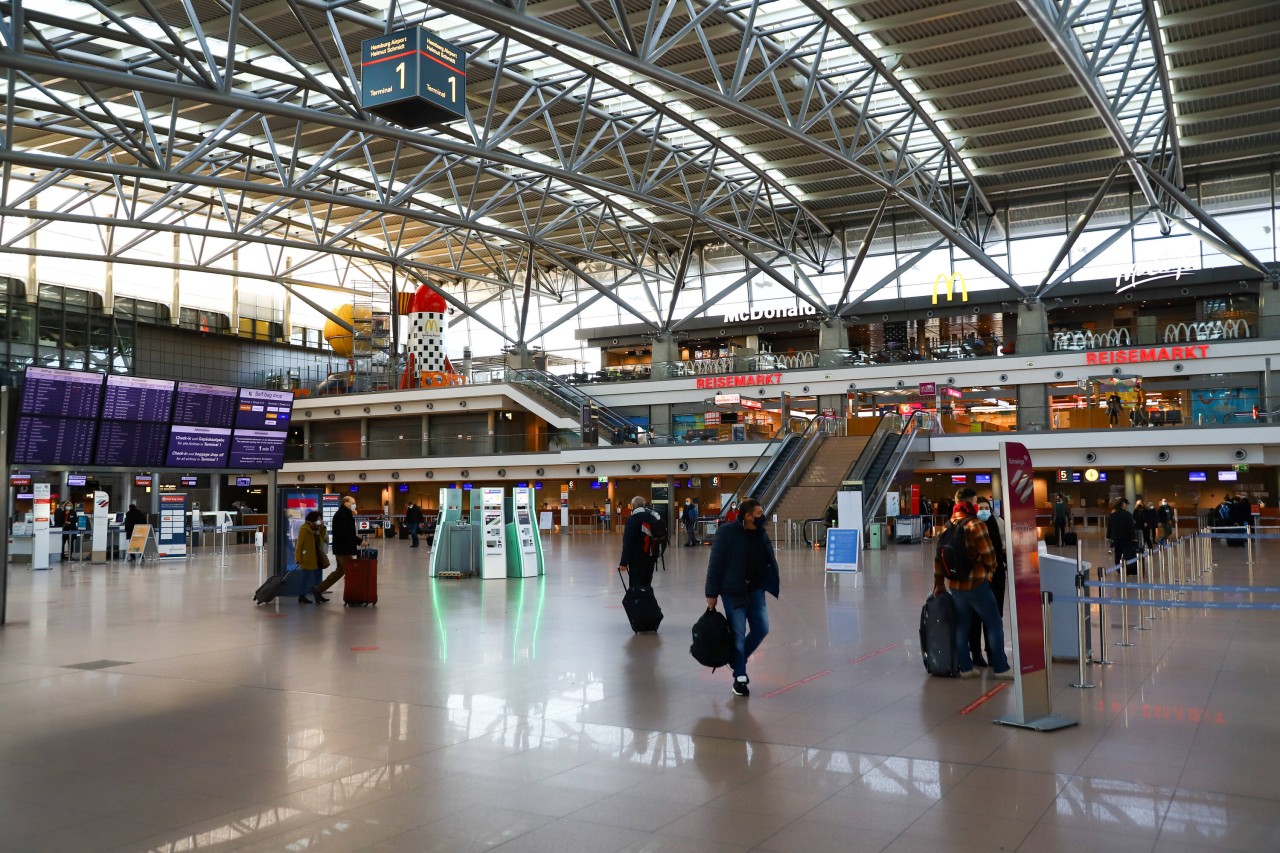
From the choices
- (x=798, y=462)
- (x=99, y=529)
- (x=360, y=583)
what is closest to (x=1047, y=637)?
(x=360, y=583)

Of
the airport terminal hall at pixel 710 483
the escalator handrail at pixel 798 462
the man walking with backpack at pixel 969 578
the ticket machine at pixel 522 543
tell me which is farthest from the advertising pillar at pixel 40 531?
the man walking with backpack at pixel 969 578

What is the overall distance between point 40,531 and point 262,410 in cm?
1048

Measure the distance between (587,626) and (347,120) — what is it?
54.6 ft

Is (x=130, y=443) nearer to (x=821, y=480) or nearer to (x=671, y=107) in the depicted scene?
(x=671, y=107)

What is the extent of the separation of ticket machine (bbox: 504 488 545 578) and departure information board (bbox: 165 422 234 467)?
226 inches

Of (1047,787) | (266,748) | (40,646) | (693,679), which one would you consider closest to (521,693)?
(693,679)

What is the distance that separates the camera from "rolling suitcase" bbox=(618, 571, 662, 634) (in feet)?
39.5

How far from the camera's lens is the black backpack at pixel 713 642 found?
8430 millimetres

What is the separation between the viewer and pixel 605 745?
6742mm

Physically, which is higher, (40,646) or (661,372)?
(661,372)

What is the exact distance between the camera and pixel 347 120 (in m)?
24.7

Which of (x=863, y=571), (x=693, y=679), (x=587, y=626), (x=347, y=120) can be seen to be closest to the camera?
(x=693, y=679)

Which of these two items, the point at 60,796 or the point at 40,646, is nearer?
the point at 60,796

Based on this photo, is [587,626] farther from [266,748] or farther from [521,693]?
[266,748]
